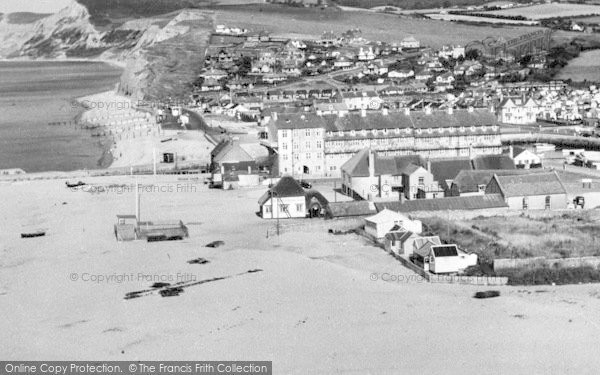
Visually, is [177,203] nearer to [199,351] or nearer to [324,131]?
[324,131]

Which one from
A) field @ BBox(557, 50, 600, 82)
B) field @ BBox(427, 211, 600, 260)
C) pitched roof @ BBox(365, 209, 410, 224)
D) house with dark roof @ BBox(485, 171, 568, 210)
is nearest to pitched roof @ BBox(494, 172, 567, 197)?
house with dark roof @ BBox(485, 171, 568, 210)

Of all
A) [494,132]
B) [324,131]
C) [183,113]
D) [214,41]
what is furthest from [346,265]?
[214,41]

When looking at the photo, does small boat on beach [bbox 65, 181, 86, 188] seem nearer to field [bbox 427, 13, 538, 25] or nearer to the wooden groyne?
the wooden groyne

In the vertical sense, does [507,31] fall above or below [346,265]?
above

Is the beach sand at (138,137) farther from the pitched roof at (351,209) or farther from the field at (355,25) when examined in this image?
the field at (355,25)

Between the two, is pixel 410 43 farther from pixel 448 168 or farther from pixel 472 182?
pixel 472 182

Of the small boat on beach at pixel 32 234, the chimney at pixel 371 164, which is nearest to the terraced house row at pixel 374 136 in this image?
the chimney at pixel 371 164

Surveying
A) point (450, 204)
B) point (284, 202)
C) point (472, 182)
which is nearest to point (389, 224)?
point (450, 204)
